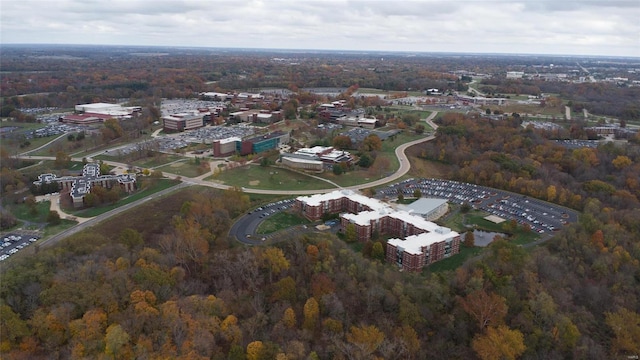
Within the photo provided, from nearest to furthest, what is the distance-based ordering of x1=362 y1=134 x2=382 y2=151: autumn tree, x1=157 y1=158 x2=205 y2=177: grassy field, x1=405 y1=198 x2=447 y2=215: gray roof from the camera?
1. x1=405 y1=198 x2=447 y2=215: gray roof
2. x1=157 y1=158 x2=205 y2=177: grassy field
3. x1=362 y1=134 x2=382 y2=151: autumn tree

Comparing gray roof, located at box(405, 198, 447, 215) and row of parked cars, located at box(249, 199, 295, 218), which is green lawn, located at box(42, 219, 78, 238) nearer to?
row of parked cars, located at box(249, 199, 295, 218)

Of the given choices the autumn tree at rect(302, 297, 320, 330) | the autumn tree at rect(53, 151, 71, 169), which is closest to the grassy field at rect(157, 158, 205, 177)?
the autumn tree at rect(53, 151, 71, 169)

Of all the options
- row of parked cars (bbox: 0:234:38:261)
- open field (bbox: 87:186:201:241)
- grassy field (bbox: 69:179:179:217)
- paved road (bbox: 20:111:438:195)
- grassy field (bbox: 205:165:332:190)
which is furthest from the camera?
grassy field (bbox: 205:165:332:190)

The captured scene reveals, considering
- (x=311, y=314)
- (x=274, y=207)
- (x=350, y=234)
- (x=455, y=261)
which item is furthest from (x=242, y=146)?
(x=311, y=314)

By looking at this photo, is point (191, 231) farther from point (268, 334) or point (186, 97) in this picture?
point (186, 97)

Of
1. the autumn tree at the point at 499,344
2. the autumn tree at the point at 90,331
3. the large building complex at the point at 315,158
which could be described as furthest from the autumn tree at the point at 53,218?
the autumn tree at the point at 499,344

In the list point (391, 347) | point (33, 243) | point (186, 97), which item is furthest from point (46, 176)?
point (186, 97)
